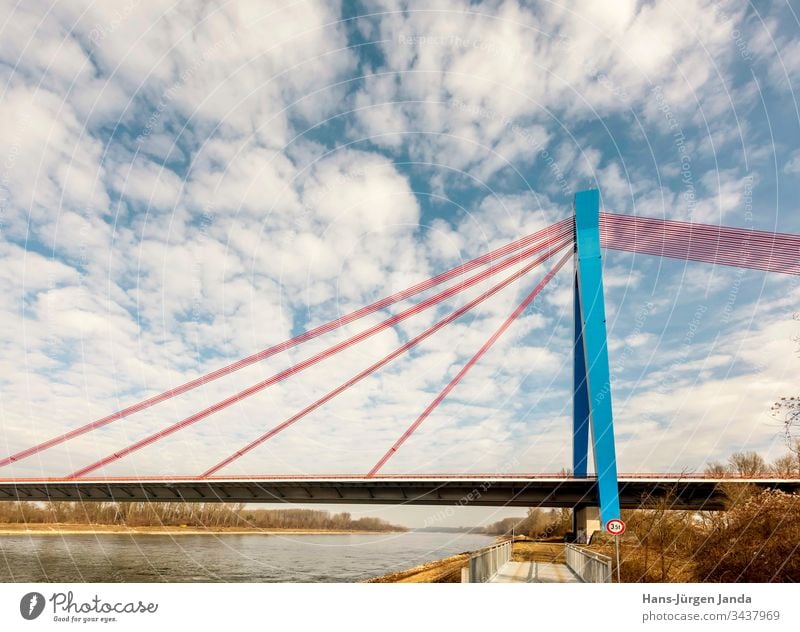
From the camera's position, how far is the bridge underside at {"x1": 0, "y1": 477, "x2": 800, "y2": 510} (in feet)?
145

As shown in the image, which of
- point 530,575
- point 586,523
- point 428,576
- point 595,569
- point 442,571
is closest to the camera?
point 595,569

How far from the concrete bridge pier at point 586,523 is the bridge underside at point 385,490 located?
1.75m

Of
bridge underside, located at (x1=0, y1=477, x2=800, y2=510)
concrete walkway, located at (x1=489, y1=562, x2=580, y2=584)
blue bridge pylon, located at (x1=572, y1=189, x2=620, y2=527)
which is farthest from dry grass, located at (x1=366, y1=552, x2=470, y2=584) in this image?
bridge underside, located at (x1=0, y1=477, x2=800, y2=510)

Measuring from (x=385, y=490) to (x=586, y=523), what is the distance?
19511mm

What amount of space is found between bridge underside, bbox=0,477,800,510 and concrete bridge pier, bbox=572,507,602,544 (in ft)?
5.73

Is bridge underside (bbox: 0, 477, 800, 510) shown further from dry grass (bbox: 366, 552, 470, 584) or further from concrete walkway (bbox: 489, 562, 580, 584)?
concrete walkway (bbox: 489, 562, 580, 584)

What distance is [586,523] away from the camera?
47719 millimetres

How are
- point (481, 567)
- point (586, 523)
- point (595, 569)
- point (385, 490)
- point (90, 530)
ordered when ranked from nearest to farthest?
point (595, 569) → point (481, 567) → point (586, 523) → point (385, 490) → point (90, 530)

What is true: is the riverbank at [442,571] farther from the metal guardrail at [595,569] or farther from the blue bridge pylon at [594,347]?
the blue bridge pylon at [594,347]
